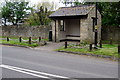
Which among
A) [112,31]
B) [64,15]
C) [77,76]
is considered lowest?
[77,76]

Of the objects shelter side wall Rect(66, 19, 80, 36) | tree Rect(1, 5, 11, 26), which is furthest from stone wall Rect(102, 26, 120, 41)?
tree Rect(1, 5, 11, 26)

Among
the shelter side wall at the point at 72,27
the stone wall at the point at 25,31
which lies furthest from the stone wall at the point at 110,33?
the stone wall at the point at 25,31

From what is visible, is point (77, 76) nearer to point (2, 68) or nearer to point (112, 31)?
point (2, 68)

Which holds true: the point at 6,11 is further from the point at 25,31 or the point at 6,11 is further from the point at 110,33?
the point at 110,33

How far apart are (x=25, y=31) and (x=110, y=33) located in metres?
12.9

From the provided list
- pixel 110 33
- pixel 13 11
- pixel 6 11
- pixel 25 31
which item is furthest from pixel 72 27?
pixel 6 11

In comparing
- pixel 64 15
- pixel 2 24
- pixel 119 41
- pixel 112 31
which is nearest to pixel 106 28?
pixel 112 31

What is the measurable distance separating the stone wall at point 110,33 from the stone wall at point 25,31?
771 centimetres

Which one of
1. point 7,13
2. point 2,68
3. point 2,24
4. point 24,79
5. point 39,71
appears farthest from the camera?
point 2,24

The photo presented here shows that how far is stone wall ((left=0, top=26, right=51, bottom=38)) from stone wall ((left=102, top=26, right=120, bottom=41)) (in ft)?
25.3

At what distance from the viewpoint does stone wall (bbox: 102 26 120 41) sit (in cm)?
2105

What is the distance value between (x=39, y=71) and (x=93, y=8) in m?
13.2

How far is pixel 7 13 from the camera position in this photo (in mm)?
29141

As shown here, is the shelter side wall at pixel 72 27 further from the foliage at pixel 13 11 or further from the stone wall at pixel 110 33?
the foliage at pixel 13 11
